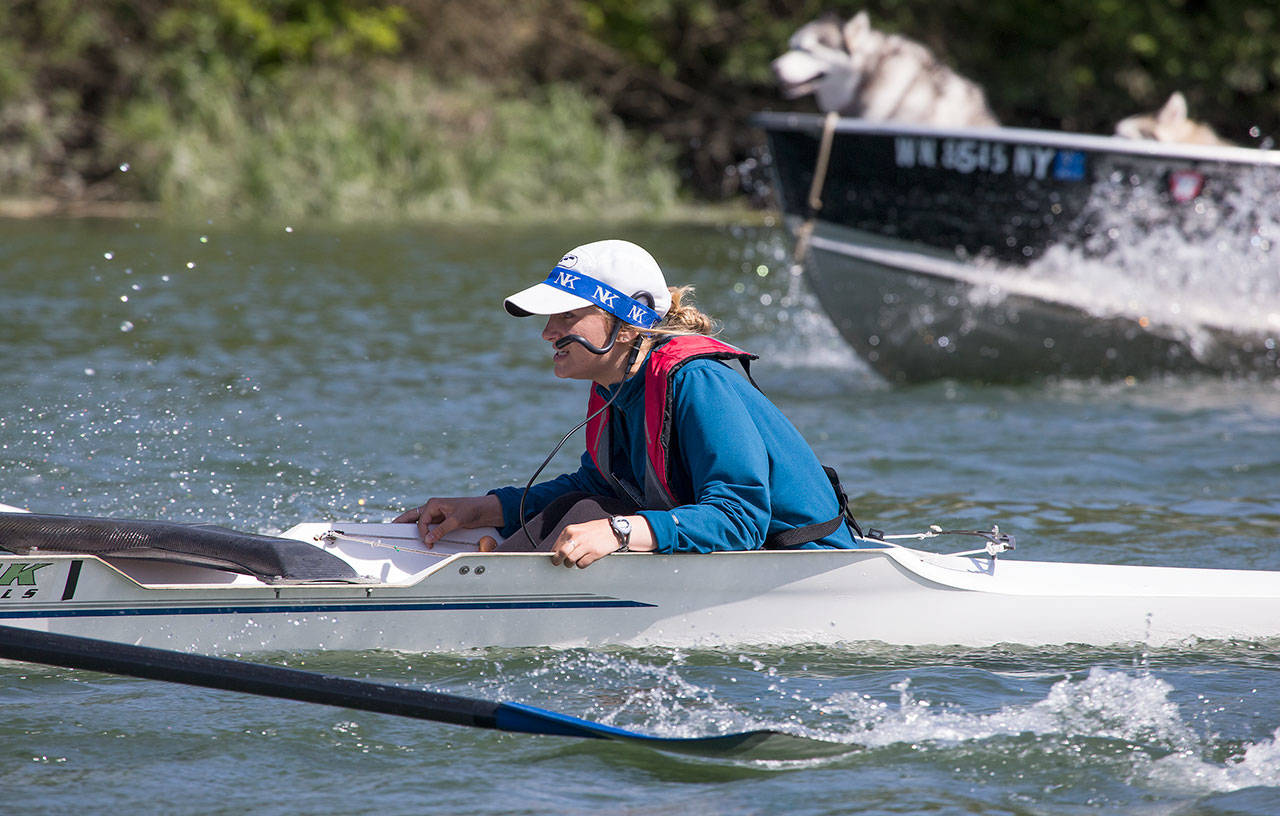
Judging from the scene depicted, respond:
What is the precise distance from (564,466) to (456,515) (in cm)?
284

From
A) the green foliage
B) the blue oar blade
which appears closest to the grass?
the green foliage

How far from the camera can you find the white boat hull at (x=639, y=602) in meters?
3.98

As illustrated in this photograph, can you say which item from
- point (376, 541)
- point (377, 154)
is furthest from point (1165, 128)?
point (377, 154)

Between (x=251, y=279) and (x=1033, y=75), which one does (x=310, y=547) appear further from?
(x=1033, y=75)

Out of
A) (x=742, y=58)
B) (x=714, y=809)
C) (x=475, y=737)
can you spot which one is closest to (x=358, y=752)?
(x=475, y=737)

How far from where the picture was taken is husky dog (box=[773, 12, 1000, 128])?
364 inches

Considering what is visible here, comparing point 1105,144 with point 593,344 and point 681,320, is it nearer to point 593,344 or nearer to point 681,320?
point 681,320

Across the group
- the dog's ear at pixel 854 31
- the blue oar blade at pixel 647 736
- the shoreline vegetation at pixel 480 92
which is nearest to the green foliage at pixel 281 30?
the shoreline vegetation at pixel 480 92

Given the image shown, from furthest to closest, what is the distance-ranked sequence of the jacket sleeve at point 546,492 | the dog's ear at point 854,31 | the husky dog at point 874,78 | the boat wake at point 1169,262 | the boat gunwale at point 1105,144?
the dog's ear at point 854,31 → the husky dog at point 874,78 → the boat wake at point 1169,262 → the boat gunwale at point 1105,144 → the jacket sleeve at point 546,492

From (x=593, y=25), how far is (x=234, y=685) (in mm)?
21900

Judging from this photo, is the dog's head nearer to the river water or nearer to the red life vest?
the river water

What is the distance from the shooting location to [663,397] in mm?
3807

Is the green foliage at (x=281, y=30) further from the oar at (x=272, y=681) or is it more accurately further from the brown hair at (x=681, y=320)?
the oar at (x=272, y=681)

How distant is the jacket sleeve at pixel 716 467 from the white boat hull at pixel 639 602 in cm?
17
